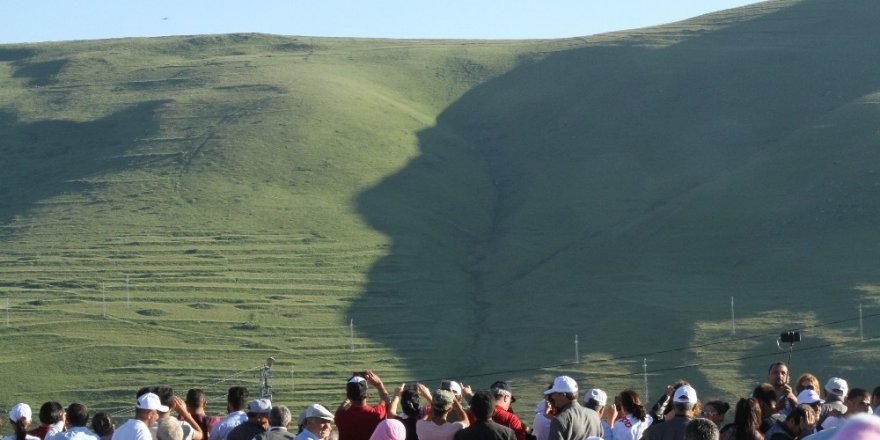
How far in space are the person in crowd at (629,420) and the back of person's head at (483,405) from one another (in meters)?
1.77

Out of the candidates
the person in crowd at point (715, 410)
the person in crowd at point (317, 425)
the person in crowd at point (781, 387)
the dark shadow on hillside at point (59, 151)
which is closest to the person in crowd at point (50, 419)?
the person in crowd at point (317, 425)

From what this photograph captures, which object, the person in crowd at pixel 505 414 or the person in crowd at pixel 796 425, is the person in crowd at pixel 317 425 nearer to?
the person in crowd at pixel 505 414

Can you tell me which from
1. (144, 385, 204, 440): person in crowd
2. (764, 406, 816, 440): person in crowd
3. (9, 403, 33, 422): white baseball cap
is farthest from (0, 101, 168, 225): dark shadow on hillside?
(764, 406, 816, 440): person in crowd

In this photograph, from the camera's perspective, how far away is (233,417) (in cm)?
1223

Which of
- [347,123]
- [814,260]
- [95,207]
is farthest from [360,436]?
[347,123]

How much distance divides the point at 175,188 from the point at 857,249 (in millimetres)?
42254

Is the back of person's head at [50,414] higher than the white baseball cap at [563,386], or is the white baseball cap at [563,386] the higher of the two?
the white baseball cap at [563,386]

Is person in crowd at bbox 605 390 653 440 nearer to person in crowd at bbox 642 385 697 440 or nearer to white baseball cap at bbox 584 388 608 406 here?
white baseball cap at bbox 584 388 608 406

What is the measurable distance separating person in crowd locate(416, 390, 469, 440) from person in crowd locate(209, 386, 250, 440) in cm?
180

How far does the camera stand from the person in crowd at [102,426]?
11911 millimetres

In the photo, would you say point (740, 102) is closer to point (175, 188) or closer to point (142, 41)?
point (175, 188)

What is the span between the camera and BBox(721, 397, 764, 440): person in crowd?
10.4m

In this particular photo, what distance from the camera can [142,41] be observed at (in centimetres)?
14438

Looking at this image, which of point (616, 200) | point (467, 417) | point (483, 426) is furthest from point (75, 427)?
point (616, 200)
